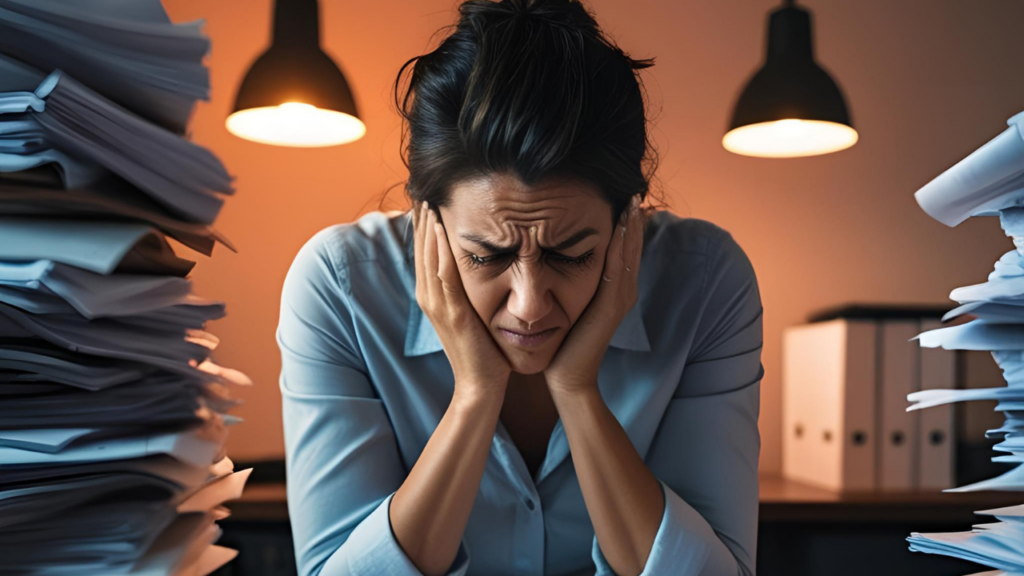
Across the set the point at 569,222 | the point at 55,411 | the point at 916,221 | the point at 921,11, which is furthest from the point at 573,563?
the point at 921,11

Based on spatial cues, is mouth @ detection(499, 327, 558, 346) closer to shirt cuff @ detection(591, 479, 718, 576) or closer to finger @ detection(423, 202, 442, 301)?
finger @ detection(423, 202, 442, 301)

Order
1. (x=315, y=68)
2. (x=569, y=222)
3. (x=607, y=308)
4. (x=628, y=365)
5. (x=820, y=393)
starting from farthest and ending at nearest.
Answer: (x=820, y=393) < (x=315, y=68) < (x=628, y=365) < (x=607, y=308) < (x=569, y=222)

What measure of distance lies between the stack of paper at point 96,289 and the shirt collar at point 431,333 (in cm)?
63

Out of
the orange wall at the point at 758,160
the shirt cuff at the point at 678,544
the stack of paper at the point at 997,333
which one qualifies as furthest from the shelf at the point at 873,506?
the stack of paper at the point at 997,333

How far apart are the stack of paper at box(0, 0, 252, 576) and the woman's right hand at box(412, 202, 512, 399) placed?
0.54 m

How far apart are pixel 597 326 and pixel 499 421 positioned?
213mm

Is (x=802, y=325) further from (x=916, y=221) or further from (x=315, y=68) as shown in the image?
(x=315, y=68)

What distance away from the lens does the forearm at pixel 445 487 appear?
106 cm

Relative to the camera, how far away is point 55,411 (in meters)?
0.54

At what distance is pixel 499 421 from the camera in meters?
1.25

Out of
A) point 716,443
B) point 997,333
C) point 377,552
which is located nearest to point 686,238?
point 716,443

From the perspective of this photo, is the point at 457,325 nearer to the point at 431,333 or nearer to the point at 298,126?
the point at 431,333

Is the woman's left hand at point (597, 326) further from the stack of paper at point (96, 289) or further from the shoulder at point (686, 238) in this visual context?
the stack of paper at point (96, 289)

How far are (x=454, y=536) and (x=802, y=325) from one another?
2.03 metres
